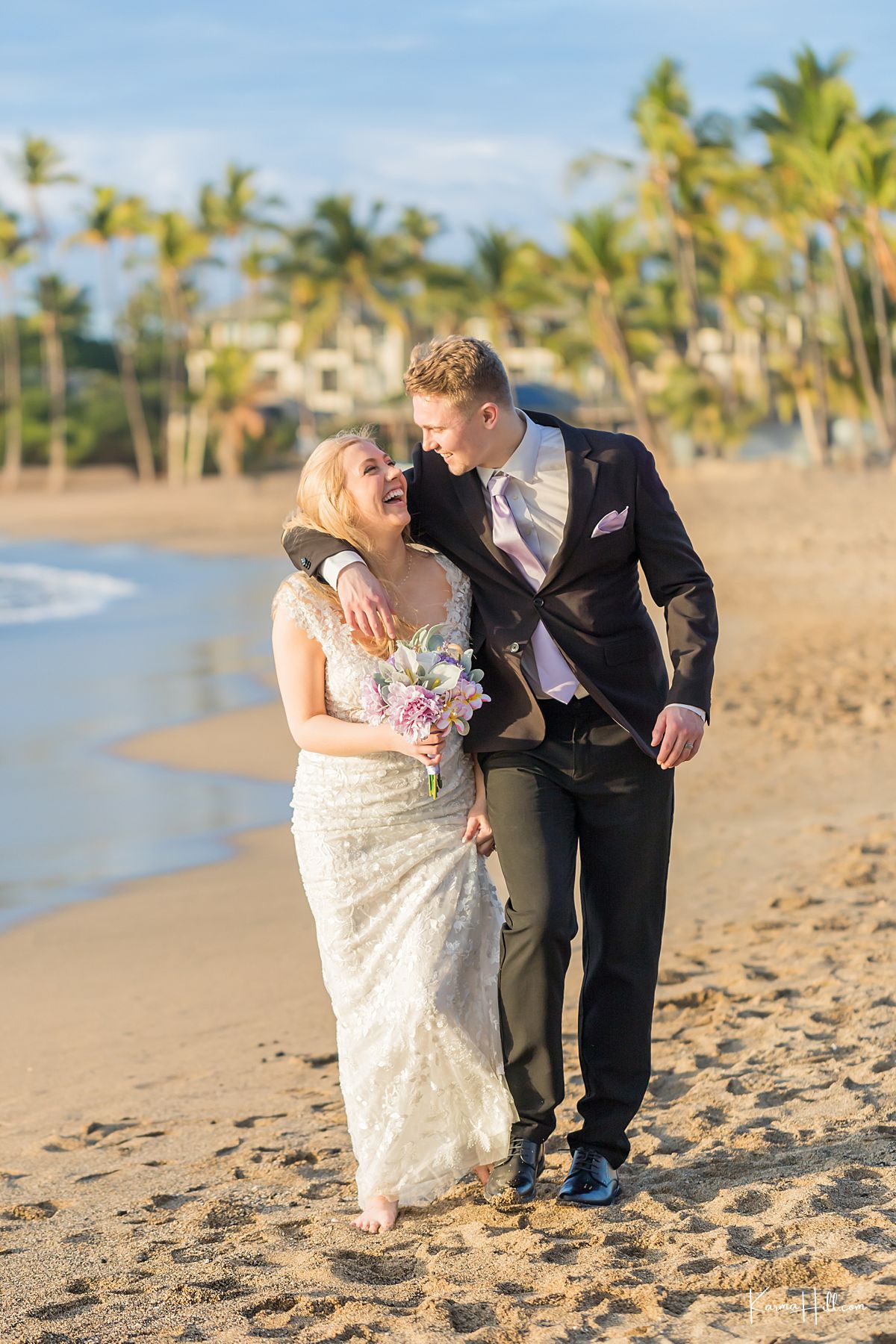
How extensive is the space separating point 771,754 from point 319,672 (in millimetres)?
5638

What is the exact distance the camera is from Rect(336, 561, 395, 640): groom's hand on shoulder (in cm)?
320

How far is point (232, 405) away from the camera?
175ft

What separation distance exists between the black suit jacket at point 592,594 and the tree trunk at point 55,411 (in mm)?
54850

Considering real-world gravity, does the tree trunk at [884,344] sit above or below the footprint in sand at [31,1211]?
above

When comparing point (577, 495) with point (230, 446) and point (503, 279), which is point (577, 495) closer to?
point (503, 279)

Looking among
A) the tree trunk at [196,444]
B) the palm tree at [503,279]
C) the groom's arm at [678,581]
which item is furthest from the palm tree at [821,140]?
the groom's arm at [678,581]

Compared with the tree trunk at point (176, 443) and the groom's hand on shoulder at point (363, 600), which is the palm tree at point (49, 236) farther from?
the groom's hand on shoulder at point (363, 600)

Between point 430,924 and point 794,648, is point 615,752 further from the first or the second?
point 794,648

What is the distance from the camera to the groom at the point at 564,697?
3.25 metres

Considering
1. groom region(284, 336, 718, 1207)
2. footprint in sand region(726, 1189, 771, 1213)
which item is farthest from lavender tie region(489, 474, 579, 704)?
footprint in sand region(726, 1189, 771, 1213)

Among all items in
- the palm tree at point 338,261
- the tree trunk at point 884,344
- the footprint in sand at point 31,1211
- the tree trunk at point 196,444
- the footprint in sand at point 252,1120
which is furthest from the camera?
the tree trunk at point 196,444

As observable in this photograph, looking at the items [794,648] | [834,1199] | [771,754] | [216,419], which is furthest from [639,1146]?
[216,419]

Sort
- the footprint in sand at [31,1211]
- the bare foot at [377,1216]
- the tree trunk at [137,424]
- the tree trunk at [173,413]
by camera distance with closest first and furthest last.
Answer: the bare foot at [377,1216], the footprint in sand at [31,1211], the tree trunk at [173,413], the tree trunk at [137,424]

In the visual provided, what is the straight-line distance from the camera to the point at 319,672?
338cm
